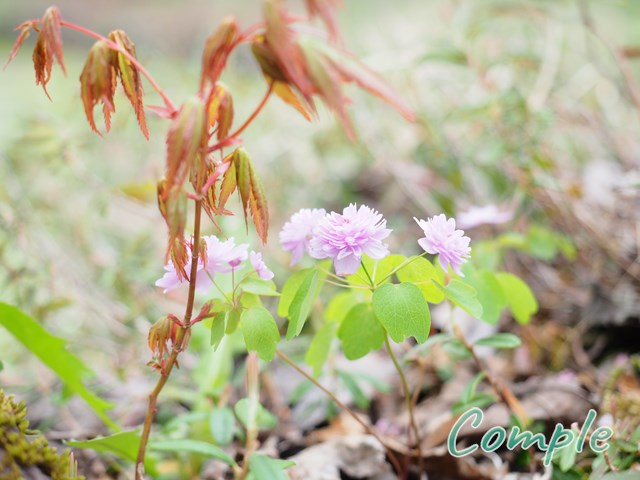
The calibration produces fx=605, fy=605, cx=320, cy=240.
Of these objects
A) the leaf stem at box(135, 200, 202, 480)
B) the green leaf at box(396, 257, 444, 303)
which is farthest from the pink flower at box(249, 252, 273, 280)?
the green leaf at box(396, 257, 444, 303)

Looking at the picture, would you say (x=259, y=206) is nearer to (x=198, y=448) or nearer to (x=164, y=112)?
(x=164, y=112)

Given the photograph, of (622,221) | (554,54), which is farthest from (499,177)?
(554,54)

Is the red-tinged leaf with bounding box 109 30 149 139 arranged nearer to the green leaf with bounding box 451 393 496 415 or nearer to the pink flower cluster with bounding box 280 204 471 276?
the pink flower cluster with bounding box 280 204 471 276

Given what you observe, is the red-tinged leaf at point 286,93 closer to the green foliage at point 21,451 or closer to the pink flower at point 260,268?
the pink flower at point 260,268

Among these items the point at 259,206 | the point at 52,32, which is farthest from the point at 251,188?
the point at 52,32

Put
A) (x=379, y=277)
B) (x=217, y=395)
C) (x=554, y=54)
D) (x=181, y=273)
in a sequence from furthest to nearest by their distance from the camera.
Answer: (x=554, y=54) → (x=217, y=395) → (x=379, y=277) → (x=181, y=273)

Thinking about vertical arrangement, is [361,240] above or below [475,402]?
above

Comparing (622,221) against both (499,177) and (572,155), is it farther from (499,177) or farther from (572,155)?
(572,155)
